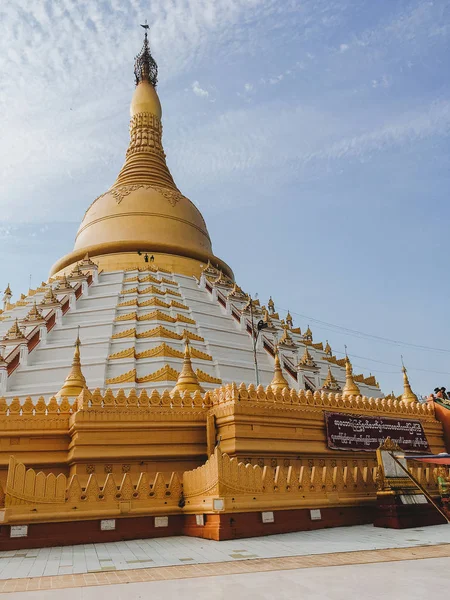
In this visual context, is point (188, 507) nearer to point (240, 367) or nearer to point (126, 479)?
point (126, 479)

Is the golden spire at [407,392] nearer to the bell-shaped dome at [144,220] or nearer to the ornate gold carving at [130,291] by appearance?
the ornate gold carving at [130,291]

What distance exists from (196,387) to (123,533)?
4.76 metres

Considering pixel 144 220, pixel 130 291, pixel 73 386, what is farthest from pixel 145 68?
pixel 73 386

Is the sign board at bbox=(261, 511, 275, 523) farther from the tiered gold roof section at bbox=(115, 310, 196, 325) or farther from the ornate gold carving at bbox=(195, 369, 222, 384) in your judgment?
the tiered gold roof section at bbox=(115, 310, 196, 325)

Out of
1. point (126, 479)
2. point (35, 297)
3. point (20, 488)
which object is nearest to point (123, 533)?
point (126, 479)

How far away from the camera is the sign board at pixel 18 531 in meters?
8.83

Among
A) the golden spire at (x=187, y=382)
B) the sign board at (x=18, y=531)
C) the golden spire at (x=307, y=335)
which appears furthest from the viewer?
the golden spire at (x=307, y=335)

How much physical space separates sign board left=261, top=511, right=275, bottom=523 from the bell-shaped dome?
2005 centimetres

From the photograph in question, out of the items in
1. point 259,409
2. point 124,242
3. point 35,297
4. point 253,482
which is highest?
point 124,242

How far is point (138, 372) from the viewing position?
54.3 feet

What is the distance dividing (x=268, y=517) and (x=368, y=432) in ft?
14.8

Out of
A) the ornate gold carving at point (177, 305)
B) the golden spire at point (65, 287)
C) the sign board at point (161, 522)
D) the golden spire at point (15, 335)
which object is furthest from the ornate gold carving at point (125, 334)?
the sign board at point (161, 522)

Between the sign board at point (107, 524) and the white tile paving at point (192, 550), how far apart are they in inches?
13.0

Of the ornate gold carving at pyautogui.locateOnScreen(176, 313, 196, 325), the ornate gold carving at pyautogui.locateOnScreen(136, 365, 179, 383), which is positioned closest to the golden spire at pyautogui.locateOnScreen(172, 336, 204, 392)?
the ornate gold carving at pyautogui.locateOnScreen(136, 365, 179, 383)
